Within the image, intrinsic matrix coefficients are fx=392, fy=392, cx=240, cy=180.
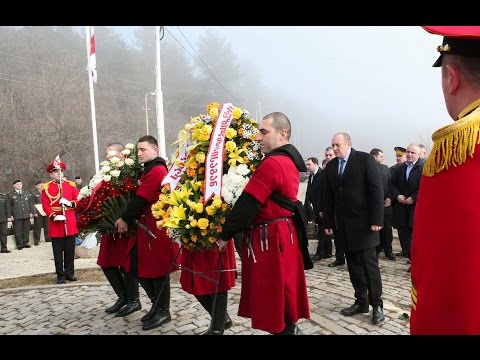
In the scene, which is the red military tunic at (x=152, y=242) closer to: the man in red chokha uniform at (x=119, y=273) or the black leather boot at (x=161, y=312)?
the black leather boot at (x=161, y=312)

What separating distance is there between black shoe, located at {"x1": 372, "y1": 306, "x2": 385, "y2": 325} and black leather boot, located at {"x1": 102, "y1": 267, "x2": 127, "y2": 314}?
3235mm

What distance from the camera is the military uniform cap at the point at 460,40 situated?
4.84 ft

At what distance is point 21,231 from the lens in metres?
13.1

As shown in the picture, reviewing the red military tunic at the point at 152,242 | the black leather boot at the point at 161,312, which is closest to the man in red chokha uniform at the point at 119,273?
the red military tunic at the point at 152,242

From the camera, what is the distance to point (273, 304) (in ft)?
11.1

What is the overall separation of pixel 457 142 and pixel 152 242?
3.88 meters

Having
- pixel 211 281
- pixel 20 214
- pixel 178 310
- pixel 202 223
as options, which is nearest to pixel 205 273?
pixel 211 281

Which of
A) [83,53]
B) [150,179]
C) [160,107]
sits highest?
[83,53]

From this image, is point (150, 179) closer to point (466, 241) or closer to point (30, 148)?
point (466, 241)

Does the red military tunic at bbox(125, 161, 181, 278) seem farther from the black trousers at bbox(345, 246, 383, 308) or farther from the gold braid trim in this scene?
the gold braid trim

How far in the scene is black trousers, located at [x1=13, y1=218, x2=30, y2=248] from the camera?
13.0 metres

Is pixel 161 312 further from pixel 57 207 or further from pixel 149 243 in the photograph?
pixel 57 207

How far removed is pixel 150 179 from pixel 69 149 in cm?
2678
